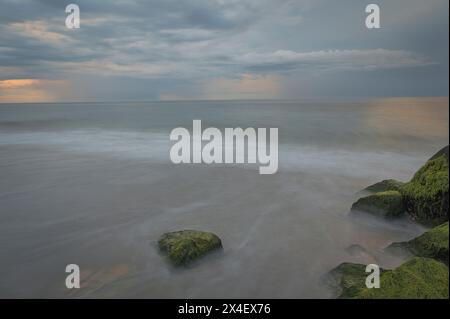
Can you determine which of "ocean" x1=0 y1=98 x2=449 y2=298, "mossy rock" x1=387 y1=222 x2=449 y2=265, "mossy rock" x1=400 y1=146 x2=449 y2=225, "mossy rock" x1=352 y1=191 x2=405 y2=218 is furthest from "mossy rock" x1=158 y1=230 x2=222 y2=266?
"mossy rock" x1=400 y1=146 x2=449 y2=225

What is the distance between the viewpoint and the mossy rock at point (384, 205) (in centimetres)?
816

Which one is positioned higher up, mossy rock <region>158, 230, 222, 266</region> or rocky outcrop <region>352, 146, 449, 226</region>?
rocky outcrop <region>352, 146, 449, 226</region>

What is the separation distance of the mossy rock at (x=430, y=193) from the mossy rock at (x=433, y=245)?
4.13 feet

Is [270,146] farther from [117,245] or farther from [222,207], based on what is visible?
[117,245]

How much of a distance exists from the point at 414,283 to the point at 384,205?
412 centimetres

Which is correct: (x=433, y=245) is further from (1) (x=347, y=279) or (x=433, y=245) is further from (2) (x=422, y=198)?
(2) (x=422, y=198)

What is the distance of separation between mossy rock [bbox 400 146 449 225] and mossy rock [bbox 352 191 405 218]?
21cm

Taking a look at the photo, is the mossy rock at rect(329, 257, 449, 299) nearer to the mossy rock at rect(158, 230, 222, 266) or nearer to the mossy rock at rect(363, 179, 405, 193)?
the mossy rock at rect(158, 230, 222, 266)

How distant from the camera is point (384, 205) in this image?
8.33 metres

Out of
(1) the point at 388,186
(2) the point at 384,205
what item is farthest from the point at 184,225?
(1) the point at 388,186

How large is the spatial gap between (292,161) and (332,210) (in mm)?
7983

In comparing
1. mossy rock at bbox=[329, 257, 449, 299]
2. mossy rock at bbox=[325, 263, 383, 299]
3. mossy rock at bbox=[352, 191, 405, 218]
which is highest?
mossy rock at bbox=[352, 191, 405, 218]

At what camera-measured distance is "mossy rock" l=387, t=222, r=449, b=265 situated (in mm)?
5535
